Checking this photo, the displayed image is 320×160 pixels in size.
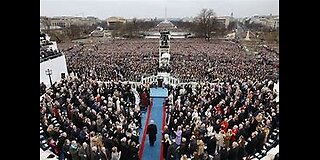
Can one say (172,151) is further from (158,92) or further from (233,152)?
(158,92)

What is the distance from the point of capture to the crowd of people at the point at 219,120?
5.49 m

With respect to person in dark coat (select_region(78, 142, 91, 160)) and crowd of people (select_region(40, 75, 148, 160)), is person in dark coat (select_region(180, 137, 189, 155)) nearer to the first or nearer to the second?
crowd of people (select_region(40, 75, 148, 160))

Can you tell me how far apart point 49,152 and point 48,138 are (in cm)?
23

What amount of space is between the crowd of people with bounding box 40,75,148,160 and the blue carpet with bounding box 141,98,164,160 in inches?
11.3

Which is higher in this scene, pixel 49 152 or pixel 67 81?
pixel 67 81

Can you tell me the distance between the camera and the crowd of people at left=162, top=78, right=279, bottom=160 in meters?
5.49

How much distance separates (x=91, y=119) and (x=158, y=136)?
3.74ft

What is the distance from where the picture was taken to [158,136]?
636 centimetres

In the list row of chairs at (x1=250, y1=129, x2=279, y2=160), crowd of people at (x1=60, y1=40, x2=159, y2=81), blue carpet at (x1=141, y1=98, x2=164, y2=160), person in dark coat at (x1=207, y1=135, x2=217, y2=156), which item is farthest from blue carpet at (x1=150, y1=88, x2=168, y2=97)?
row of chairs at (x1=250, y1=129, x2=279, y2=160)

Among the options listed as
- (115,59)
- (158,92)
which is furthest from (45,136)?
(115,59)
